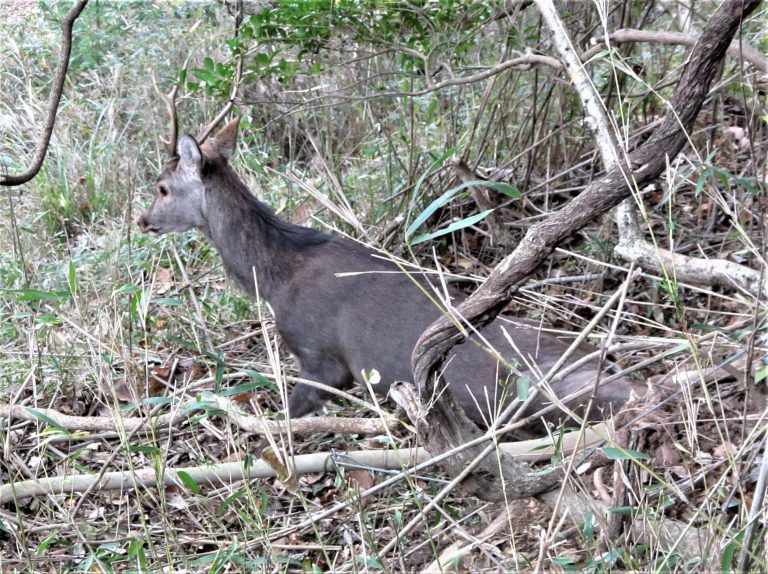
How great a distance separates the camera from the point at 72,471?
4430 mm

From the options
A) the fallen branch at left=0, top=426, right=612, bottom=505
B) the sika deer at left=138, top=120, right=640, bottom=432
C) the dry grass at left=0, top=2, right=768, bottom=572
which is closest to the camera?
the dry grass at left=0, top=2, right=768, bottom=572

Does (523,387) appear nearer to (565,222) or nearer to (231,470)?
(565,222)

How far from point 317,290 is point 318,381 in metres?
0.47

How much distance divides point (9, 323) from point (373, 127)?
268 cm

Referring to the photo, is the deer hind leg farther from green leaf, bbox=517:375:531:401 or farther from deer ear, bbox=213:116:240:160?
green leaf, bbox=517:375:531:401

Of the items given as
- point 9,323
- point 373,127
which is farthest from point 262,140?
point 9,323

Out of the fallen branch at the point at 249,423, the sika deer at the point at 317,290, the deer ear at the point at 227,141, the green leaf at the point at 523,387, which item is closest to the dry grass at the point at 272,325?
the fallen branch at the point at 249,423

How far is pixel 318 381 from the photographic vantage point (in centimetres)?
523

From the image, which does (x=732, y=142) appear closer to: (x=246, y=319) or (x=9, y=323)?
(x=246, y=319)

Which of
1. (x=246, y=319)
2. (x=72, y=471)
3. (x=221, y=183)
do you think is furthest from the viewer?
(x=246, y=319)

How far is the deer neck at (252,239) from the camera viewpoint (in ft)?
17.7

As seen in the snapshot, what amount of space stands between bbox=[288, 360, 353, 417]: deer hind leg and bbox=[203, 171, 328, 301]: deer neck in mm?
451

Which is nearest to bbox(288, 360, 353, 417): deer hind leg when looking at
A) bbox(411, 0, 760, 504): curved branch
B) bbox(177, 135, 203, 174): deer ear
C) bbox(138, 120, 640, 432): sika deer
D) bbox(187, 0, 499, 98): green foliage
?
bbox(138, 120, 640, 432): sika deer

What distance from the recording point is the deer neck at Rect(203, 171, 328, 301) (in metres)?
5.40
